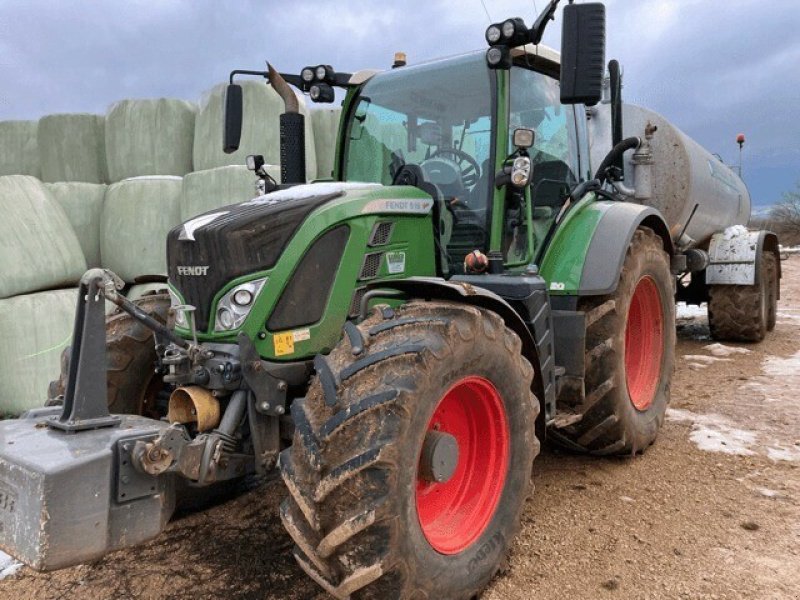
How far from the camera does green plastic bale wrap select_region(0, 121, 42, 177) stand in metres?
7.72

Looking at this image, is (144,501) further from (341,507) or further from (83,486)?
(341,507)

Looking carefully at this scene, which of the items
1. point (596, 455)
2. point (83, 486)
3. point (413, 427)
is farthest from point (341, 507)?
point (596, 455)

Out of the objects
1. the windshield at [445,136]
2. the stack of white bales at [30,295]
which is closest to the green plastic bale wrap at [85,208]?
the stack of white bales at [30,295]

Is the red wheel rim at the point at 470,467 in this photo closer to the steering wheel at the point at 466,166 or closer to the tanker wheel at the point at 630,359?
the tanker wheel at the point at 630,359

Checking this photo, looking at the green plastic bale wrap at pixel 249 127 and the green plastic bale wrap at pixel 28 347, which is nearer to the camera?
the green plastic bale wrap at pixel 28 347

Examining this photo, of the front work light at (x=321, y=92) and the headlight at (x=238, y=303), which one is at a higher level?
the front work light at (x=321, y=92)

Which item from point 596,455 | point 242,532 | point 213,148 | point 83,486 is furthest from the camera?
point 213,148

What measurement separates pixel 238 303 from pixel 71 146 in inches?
227

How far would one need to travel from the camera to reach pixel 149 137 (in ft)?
23.6

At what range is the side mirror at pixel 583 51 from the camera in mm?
2846

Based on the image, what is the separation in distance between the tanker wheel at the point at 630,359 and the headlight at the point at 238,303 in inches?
74.0

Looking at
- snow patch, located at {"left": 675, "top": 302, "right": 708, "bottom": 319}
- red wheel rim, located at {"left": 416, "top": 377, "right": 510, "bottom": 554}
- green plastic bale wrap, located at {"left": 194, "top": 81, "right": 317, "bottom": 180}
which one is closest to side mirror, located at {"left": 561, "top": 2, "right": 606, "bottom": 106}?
red wheel rim, located at {"left": 416, "top": 377, "right": 510, "bottom": 554}

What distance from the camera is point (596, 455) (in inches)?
165

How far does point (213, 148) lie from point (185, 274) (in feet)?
14.4
